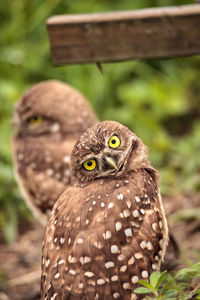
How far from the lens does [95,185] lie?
2857 mm

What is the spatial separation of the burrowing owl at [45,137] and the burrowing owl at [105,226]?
1.37 metres

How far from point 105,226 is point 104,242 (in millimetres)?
74

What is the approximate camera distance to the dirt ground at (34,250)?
4168 mm

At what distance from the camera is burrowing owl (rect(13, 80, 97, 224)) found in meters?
4.34

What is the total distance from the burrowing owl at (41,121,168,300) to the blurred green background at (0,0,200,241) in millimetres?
3098

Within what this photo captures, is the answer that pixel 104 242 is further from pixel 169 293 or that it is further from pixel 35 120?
pixel 35 120

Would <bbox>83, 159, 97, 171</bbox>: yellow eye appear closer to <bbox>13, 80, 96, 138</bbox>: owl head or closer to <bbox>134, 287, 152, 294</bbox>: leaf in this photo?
<bbox>134, 287, 152, 294</bbox>: leaf

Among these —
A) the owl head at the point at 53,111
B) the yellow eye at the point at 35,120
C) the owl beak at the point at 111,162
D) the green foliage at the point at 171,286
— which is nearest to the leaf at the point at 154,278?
the green foliage at the point at 171,286

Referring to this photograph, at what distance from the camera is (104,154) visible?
286 cm

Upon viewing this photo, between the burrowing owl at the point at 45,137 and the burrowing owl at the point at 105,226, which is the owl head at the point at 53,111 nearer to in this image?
the burrowing owl at the point at 45,137

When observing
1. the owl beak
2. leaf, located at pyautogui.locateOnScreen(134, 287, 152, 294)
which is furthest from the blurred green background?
leaf, located at pyautogui.locateOnScreen(134, 287, 152, 294)

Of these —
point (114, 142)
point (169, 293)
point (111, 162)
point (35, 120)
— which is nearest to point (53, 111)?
point (35, 120)

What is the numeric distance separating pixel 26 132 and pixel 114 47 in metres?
1.43

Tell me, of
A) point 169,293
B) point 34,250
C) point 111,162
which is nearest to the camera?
point 169,293
